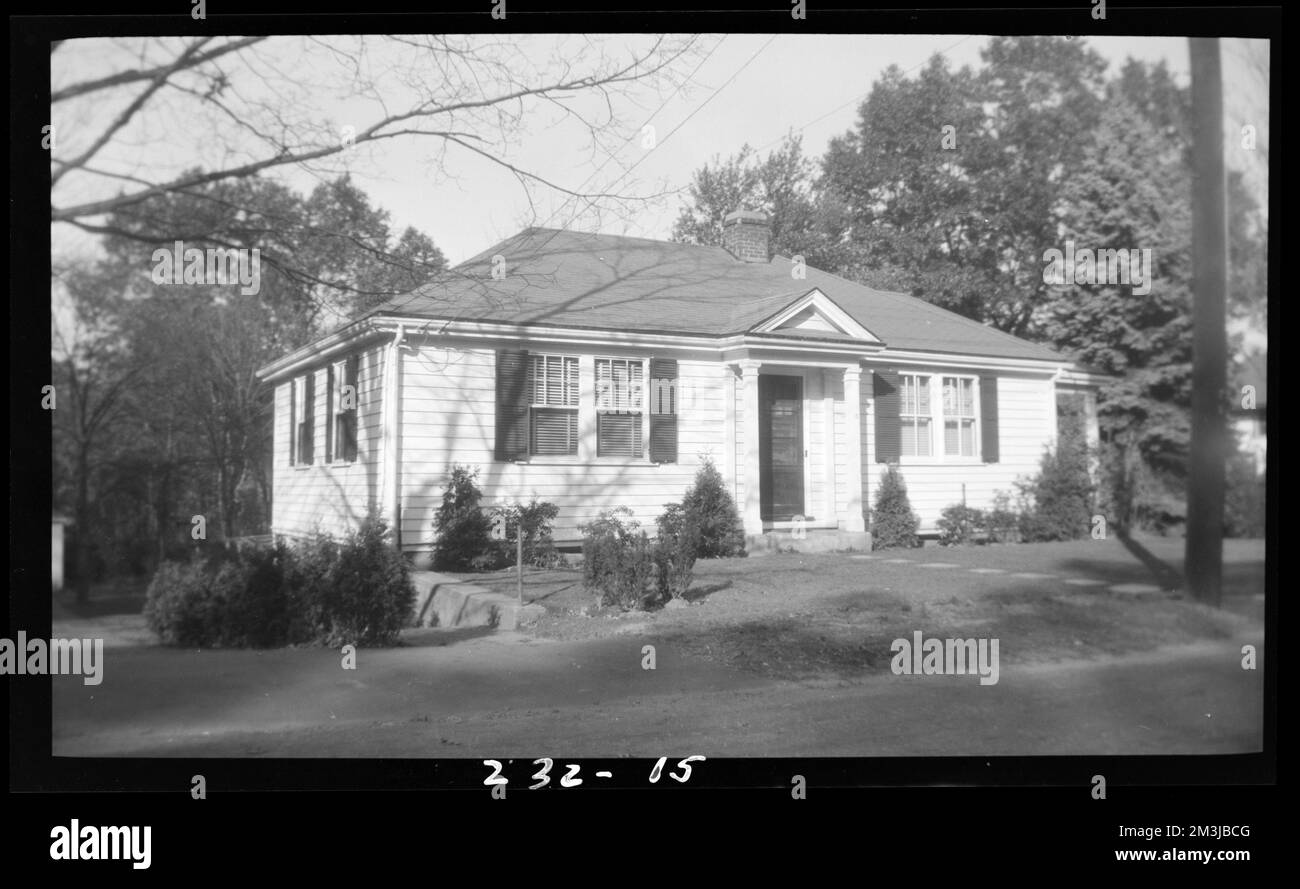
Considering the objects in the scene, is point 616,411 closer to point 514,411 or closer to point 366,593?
point 514,411

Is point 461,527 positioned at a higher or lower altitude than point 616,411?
lower

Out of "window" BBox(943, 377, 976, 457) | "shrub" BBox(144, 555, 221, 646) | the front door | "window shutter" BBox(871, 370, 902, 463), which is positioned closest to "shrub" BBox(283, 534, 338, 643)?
"shrub" BBox(144, 555, 221, 646)

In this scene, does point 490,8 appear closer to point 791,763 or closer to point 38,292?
point 38,292

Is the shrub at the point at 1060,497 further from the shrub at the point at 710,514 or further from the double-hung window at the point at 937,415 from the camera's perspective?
the shrub at the point at 710,514

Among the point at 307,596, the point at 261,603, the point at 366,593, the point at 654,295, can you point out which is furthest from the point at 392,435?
the point at 654,295

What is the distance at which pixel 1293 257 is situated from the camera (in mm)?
3986

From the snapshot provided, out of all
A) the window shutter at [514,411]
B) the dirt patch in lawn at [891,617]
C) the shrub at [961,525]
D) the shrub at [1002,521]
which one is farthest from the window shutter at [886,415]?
the window shutter at [514,411]

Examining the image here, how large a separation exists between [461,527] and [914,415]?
2.70 meters

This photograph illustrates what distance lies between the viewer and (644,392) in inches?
172

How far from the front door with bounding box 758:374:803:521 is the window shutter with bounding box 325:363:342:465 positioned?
237 centimetres

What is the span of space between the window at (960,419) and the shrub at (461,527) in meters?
Result: 2.61

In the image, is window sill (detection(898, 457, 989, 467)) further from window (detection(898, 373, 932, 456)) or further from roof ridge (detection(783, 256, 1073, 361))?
roof ridge (detection(783, 256, 1073, 361))

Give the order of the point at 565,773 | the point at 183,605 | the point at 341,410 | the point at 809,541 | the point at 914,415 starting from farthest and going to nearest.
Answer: the point at 914,415, the point at 809,541, the point at 341,410, the point at 183,605, the point at 565,773
